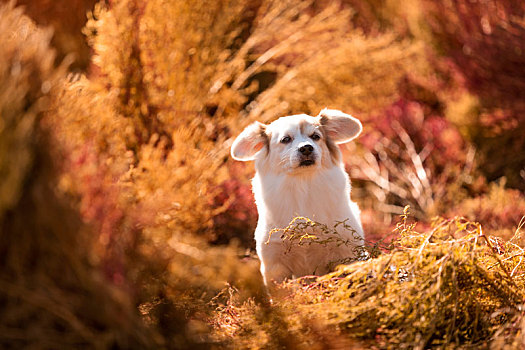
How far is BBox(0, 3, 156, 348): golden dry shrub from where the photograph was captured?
158 centimetres

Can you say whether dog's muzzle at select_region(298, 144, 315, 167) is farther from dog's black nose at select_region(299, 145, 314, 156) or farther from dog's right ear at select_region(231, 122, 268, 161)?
dog's right ear at select_region(231, 122, 268, 161)

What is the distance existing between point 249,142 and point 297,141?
0.86 ft

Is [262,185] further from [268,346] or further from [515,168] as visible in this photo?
[515,168]

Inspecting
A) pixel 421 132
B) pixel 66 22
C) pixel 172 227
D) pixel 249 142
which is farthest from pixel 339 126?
pixel 421 132

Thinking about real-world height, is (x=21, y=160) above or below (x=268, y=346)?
above

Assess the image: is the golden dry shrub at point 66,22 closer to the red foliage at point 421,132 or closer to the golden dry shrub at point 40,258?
the red foliage at point 421,132

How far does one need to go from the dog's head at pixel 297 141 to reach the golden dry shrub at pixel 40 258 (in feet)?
4.44

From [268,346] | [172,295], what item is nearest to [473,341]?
[268,346]

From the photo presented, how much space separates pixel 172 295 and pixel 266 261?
0.88 m

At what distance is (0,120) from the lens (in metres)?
1.58

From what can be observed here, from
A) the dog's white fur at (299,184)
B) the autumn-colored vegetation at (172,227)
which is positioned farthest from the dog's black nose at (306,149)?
the autumn-colored vegetation at (172,227)

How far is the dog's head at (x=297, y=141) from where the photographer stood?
2830 millimetres

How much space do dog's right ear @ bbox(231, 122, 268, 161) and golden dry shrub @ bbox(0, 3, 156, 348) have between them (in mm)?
1376

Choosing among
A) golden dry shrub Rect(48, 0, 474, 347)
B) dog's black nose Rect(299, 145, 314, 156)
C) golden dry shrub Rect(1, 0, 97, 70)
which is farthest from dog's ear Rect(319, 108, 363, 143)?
golden dry shrub Rect(1, 0, 97, 70)
